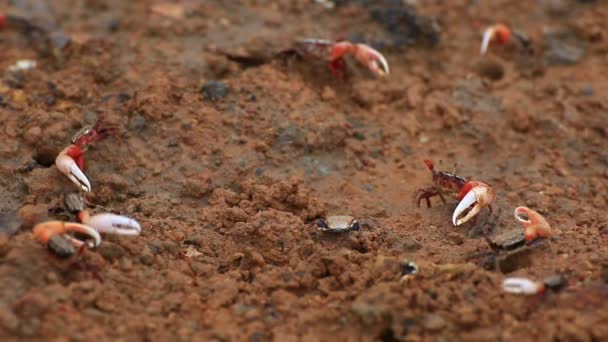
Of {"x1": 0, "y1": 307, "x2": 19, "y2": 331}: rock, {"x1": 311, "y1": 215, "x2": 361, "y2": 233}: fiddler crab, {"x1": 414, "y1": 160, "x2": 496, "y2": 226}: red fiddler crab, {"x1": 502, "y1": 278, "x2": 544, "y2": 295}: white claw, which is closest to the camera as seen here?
{"x1": 0, "y1": 307, "x2": 19, "y2": 331}: rock

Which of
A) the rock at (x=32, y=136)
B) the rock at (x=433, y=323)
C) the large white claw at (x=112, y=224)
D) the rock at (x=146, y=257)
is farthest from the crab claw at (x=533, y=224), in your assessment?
the rock at (x=32, y=136)

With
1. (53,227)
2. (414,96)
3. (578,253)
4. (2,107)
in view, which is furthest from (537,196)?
(2,107)

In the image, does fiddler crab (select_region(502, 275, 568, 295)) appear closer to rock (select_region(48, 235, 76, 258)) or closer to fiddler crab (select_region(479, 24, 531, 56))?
rock (select_region(48, 235, 76, 258))

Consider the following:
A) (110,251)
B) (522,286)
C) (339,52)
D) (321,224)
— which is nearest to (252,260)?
(321,224)

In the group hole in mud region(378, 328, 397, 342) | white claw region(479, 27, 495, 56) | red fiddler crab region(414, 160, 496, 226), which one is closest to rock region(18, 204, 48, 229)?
hole in mud region(378, 328, 397, 342)

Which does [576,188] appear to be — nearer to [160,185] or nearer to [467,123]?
[467,123]

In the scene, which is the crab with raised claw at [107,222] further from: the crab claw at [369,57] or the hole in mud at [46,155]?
the crab claw at [369,57]

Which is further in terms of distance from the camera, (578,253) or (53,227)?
(578,253)
